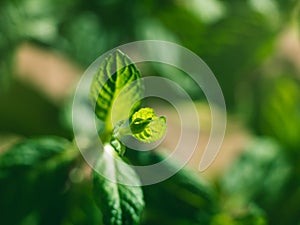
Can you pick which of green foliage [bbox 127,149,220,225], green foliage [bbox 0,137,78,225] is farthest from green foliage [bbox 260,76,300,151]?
green foliage [bbox 0,137,78,225]

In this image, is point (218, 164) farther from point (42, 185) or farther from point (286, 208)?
point (42, 185)

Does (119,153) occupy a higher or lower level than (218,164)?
lower

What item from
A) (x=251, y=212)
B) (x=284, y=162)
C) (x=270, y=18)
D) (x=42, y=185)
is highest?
(x=270, y=18)

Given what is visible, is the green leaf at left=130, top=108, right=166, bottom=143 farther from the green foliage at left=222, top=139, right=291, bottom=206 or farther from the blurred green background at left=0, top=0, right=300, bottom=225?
the green foliage at left=222, top=139, right=291, bottom=206

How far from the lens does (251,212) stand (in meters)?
0.97

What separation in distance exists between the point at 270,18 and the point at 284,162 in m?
0.24

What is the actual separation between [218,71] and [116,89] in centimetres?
46

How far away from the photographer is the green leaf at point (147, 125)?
0.77 metres

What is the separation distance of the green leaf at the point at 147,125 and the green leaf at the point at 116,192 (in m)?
0.06

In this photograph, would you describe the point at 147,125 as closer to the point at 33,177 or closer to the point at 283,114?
the point at 33,177


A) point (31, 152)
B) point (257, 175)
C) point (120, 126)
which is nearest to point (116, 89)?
point (120, 126)

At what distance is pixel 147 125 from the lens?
774 mm

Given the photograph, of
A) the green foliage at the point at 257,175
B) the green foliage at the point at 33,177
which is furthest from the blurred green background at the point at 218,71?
the green foliage at the point at 33,177

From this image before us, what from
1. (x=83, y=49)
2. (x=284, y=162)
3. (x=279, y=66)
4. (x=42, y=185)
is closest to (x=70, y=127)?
(x=83, y=49)
